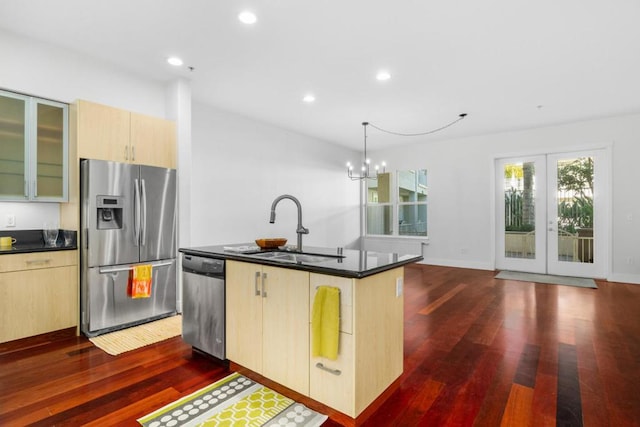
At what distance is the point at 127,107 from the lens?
382cm

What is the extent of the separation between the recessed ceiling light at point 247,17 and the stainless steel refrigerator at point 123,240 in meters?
1.87

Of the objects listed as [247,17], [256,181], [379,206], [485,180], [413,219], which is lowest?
[413,219]

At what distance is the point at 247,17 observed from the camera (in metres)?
2.75

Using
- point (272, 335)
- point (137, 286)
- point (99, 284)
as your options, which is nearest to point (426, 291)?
point (272, 335)

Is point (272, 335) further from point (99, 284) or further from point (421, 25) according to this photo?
point (421, 25)

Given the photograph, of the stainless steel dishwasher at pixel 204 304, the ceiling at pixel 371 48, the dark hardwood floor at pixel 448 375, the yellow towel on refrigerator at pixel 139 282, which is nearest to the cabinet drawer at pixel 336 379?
the dark hardwood floor at pixel 448 375

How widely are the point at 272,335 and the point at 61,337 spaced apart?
8.02ft

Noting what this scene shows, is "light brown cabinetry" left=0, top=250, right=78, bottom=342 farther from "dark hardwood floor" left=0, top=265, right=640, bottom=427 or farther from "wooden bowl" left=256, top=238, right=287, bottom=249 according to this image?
"wooden bowl" left=256, top=238, right=287, bottom=249

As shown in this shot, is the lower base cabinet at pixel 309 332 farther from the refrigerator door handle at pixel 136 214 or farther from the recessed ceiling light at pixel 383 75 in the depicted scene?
the recessed ceiling light at pixel 383 75

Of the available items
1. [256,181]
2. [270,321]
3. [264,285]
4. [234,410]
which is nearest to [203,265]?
[264,285]

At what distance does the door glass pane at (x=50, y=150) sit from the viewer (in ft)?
10.4

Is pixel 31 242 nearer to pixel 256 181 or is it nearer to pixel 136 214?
pixel 136 214

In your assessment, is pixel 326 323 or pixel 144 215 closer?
pixel 326 323

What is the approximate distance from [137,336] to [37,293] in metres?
0.97
